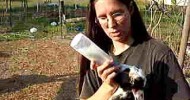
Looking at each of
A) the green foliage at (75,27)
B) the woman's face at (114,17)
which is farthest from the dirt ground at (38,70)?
the woman's face at (114,17)

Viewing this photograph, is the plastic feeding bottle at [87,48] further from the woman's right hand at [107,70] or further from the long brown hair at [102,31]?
the long brown hair at [102,31]

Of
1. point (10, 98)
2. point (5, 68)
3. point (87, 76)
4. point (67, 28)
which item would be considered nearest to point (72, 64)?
point (5, 68)

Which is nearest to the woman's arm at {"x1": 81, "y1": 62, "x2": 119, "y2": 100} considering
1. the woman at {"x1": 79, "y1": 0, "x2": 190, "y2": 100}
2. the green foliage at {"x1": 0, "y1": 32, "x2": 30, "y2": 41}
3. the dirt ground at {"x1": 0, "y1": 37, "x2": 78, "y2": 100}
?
the woman at {"x1": 79, "y1": 0, "x2": 190, "y2": 100}

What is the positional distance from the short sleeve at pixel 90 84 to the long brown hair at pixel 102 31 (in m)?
0.03

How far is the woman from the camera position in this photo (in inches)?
58.3

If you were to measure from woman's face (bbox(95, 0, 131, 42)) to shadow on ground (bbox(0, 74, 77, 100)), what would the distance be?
5.46 meters

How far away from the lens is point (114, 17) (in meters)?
1.48

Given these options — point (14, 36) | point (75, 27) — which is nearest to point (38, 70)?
point (14, 36)

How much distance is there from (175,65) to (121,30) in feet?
0.78

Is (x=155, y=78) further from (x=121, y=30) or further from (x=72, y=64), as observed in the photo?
(x=72, y=64)

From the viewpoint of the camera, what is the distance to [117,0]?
150 cm

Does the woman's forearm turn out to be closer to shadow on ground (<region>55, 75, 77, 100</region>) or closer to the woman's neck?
the woman's neck

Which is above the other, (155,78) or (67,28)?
(155,78)

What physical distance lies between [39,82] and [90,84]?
622 cm
